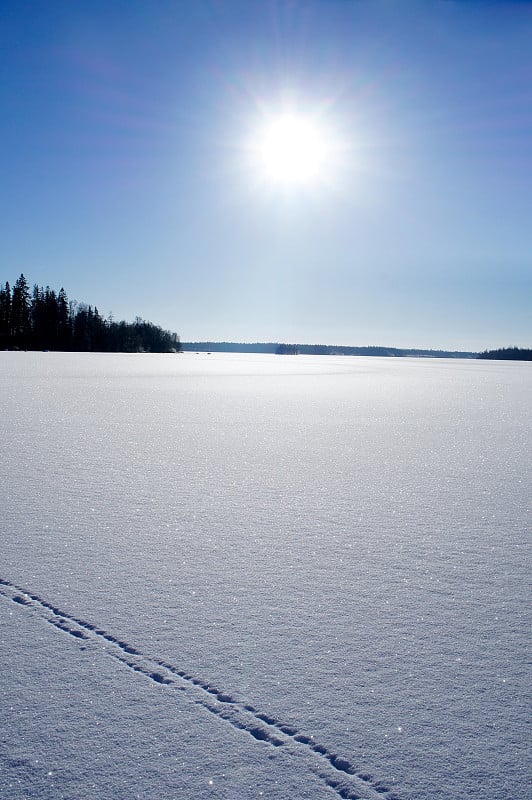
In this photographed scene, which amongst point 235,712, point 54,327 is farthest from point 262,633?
point 54,327

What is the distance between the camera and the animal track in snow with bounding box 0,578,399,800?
3.73 feet

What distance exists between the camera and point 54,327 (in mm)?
59250

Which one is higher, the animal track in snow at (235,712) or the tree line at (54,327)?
the tree line at (54,327)

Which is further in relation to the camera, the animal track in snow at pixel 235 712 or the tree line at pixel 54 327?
the tree line at pixel 54 327

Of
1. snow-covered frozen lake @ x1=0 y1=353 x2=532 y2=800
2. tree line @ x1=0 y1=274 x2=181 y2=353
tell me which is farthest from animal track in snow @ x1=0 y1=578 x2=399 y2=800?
tree line @ x1=0 y1=274 x2=181 y2=353

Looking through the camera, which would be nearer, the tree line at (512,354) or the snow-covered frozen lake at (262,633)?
the snow-covered frozen lake at (262,633)

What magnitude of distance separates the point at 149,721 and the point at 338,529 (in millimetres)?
1639

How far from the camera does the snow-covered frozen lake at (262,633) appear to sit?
3.86 feet

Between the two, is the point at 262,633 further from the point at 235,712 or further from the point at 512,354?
the point at 512,354

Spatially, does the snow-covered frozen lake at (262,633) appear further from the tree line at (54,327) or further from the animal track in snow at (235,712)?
the tree line at (54,327)

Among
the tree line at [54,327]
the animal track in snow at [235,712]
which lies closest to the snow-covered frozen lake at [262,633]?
the animal track in snow at [235,712]

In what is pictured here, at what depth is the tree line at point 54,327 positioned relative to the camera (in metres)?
55.4

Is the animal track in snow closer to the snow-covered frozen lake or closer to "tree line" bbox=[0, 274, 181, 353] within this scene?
the snow-covered frozen lake

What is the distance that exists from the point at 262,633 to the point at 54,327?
63821 mm
